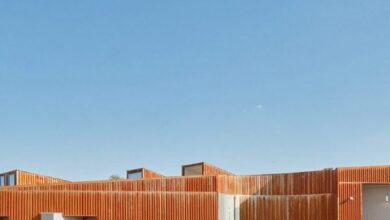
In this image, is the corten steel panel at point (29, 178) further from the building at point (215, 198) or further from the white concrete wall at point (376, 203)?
the white concrete wall at point (376, 203)

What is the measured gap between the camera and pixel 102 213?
84.8 ft

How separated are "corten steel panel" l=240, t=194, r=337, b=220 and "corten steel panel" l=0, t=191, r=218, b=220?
2840mm

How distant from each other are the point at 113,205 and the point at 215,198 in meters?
5.65

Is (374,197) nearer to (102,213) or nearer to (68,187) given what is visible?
(102,213)

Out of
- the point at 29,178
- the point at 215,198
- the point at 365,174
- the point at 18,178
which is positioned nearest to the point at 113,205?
the point at 215,198

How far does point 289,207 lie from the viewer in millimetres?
25922

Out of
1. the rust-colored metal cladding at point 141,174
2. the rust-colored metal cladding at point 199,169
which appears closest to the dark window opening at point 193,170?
the rust-colored metal cladding at point 199,169

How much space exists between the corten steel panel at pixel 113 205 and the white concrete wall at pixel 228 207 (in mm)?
320

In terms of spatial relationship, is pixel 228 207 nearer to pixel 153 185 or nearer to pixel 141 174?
pixel 153 185

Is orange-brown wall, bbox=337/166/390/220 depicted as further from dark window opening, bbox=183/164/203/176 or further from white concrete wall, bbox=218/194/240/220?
dark window opening, bbox=183/164/203/176

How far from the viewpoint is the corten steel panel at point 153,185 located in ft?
81.9

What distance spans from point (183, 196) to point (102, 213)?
4604 millimetres

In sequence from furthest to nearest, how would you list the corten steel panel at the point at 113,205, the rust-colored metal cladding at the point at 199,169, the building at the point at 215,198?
1. the rust-colored metal cladding at the point at 199,169
2. the corten steel panel at the point at 113,205
3. the building at the point at 215,198

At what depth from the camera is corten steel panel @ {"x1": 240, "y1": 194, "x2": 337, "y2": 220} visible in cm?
2486
